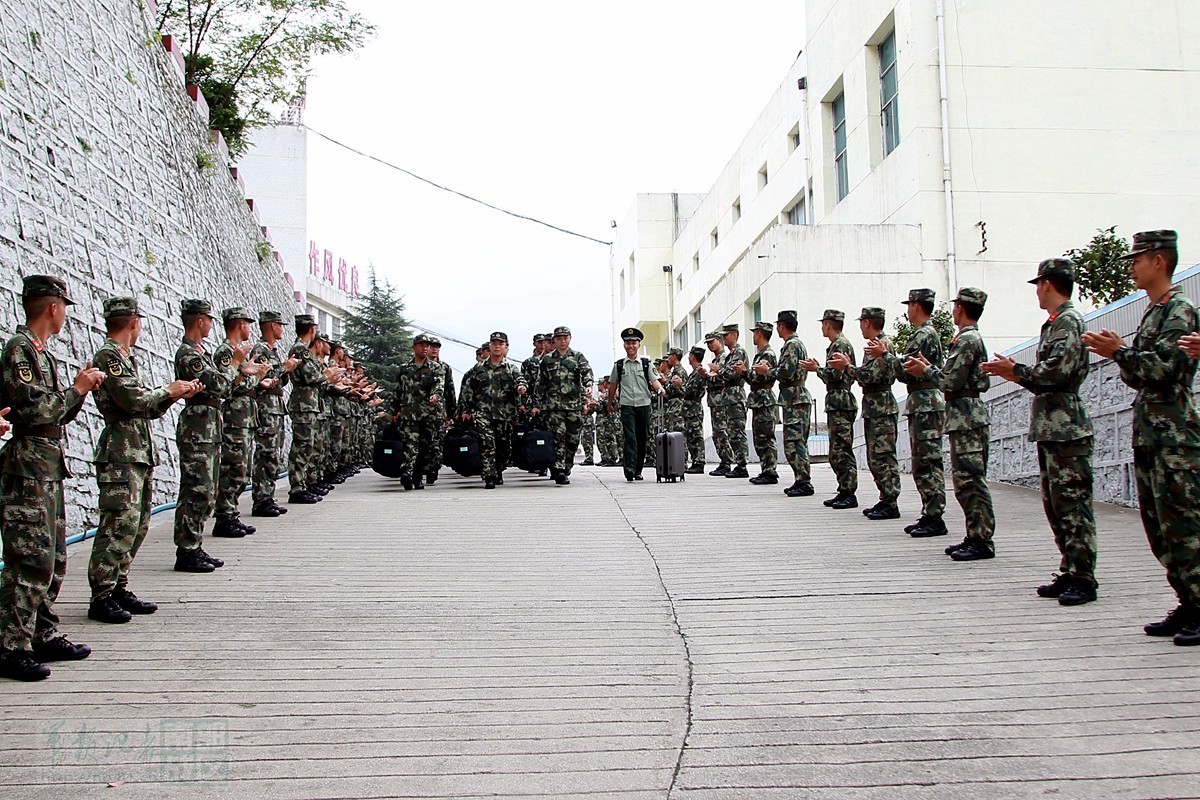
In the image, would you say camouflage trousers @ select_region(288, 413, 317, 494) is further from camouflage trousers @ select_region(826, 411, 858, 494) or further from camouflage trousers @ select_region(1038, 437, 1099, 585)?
camouflage trousers @ select_region(1038, 437, 1099, 585)

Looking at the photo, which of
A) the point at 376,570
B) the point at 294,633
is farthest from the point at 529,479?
the point at 294,633

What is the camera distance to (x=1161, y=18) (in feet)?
78.5

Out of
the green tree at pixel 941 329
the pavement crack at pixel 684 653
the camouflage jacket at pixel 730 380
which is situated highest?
the green tree at pixel 941 329

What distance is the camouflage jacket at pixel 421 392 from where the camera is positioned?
14102 millimetres

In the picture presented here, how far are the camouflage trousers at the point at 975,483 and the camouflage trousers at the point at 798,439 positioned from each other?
4.49 metres

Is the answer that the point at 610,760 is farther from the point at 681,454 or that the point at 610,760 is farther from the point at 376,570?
the point at 681,454

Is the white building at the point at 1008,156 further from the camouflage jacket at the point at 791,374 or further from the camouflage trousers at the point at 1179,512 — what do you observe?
the camouflage trousers at the point at 1179,512

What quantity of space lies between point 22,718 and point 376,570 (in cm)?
347

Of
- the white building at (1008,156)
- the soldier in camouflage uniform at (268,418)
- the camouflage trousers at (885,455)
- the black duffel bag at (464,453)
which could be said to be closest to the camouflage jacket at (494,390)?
the black duffel bag at (464,453)

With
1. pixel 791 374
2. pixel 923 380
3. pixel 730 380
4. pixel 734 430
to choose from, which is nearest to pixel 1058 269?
pixel 923 380

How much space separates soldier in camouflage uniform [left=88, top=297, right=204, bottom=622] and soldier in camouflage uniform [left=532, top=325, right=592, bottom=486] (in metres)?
8.59

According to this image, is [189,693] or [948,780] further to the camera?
[189,693]

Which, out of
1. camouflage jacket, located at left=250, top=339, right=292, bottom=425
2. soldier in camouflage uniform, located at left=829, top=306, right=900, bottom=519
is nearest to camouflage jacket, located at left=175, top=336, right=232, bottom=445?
camouflage jacket, located at left=250, top=339, right=292, bottom=425

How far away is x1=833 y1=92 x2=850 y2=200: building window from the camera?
28.1 m
